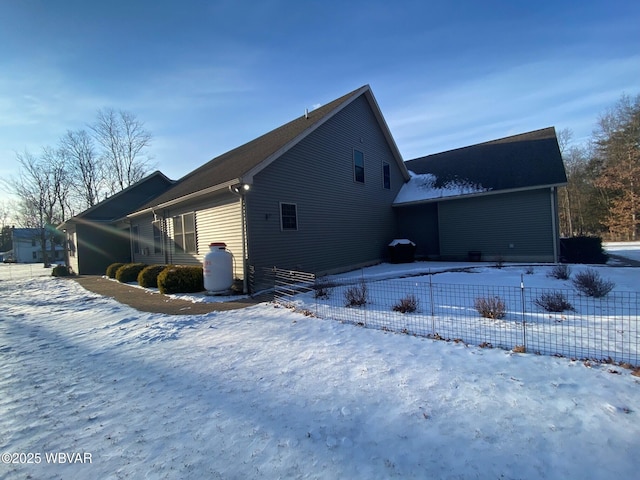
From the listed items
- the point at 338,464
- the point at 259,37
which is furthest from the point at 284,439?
the point at 259,37

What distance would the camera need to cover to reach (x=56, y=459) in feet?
7.72

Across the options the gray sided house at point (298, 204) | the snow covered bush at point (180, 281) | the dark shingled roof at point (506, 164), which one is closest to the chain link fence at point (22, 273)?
the gray sided house at point (298, 204)

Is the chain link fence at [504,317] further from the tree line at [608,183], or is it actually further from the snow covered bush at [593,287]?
the tree line at [608,183]

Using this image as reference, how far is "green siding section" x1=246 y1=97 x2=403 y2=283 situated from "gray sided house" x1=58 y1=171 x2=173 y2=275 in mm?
12570

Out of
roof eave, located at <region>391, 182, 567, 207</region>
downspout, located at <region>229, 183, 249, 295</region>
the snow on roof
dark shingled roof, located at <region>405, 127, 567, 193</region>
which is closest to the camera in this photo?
downspout, located at <region>229, 183, 249, 295</region>

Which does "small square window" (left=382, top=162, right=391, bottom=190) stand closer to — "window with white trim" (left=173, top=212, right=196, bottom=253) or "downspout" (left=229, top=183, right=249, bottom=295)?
"downspout" (left=229, top=183, right=249, bottom=295)

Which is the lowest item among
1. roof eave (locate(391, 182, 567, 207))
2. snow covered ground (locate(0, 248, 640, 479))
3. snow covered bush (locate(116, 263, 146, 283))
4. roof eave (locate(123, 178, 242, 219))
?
snow covered ground (locate(0, 248, 640, 479))

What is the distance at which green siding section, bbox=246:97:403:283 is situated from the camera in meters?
9.59

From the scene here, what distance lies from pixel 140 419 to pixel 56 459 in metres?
0.59

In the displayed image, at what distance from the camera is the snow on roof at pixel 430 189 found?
1441 centimetres

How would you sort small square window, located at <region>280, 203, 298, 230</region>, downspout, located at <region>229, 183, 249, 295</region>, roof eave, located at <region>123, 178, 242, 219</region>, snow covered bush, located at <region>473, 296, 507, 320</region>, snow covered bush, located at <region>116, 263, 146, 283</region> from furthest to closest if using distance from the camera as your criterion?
snow covered bush, located at <region>116, 263, 146, 283</region> → small square window, located at <region>280, 203, 298, 230</region> → downspout, located at <region>229, 183, 249, 295</region> → roof eave, located at <region>123, 178, 242, 219</region> → snow covered bush, located at <region>473, 296, 507, 320</region>

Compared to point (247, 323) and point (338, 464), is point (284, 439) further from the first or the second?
point (247, 323)

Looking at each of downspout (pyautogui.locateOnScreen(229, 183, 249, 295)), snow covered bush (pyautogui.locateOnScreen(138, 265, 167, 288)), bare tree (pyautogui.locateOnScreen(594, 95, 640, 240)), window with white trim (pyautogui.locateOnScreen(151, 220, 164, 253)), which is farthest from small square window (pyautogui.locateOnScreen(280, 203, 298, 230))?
bare tree (pyautogui.locateOnScreen(594, 95, 640, 240))

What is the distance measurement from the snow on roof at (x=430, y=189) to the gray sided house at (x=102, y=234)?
52.9 feet
